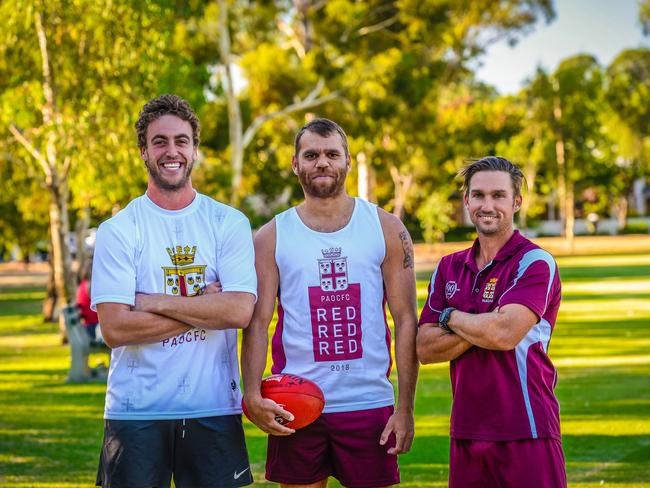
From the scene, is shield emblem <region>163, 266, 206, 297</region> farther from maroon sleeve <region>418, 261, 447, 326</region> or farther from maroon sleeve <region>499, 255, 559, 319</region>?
maroon sleeve <region>499, 255, 559, 319</region>

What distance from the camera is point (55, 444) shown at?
10438 mm

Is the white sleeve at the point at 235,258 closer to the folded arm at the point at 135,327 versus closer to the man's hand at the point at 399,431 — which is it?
the folded arm at the point at 135,327

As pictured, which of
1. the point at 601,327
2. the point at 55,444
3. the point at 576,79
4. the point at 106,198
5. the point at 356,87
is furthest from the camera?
the point at 576,79

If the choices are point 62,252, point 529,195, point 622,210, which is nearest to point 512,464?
point 62,252

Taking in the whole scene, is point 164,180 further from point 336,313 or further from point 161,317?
point 336,313

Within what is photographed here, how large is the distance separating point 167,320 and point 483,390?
1.46 meters

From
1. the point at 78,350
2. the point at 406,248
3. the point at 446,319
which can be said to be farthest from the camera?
the point at 78,350

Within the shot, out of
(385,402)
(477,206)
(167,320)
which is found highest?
Answer: (477,206)

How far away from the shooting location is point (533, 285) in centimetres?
479

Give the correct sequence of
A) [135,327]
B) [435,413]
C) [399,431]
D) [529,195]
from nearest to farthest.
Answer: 1. [135,327]
2. [399,431]
3. [435,413]
4. [529,195]

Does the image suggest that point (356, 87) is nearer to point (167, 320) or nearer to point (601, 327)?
point (601, 327)

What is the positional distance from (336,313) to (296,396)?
451mm

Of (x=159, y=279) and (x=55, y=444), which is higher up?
(x=159, y=279)

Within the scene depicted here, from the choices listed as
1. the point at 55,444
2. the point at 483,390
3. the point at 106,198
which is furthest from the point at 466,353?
the point at 106,198
